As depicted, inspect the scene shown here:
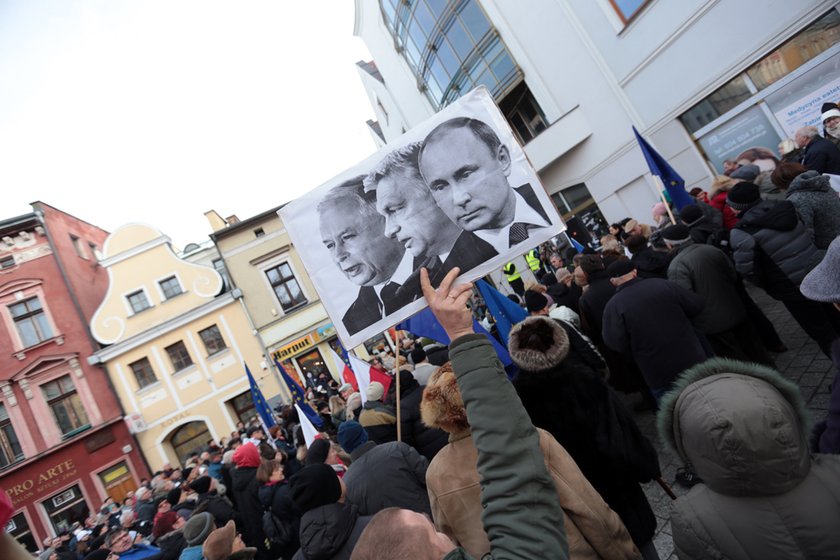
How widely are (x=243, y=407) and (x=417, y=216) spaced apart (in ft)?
61.7

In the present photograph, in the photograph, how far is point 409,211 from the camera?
2.40 meters

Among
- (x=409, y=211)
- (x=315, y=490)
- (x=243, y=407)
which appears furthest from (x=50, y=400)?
(x=409, y=211)

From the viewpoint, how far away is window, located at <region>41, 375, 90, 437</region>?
56.2ft

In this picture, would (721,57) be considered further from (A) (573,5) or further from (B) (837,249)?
(B) (837,249)

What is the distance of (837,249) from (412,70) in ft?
64.4

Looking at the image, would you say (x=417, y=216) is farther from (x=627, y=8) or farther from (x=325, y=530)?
(x=627, y=8)

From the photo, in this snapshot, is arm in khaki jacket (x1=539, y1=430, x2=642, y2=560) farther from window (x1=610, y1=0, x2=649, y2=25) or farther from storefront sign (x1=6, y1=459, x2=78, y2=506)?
storefront sign (x1=6, y1=459, x2=78, y2=506)

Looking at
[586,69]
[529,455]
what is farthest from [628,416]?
[586,69]

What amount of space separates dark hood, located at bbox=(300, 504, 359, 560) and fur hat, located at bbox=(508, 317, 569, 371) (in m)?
1.36

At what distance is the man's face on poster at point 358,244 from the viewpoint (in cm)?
237

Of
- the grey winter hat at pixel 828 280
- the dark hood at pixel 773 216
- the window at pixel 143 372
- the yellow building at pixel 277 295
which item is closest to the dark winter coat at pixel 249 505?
the grey winter hat at pixel 828 280

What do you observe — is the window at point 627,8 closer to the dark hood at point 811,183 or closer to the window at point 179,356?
the dark hood at point 811,183

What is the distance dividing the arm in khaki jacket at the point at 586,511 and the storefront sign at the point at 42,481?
21664mm

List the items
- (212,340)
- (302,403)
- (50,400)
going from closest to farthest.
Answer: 1. (302,403)
2. (50,400)
3. (212,340)
